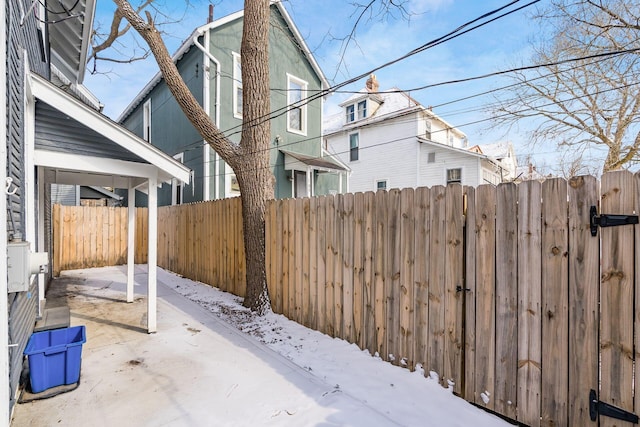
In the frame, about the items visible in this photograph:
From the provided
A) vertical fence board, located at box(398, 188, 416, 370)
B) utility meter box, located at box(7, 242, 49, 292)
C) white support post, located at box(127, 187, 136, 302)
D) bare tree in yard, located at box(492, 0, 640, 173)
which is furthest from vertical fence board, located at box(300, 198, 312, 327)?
bare tree in yard, located at box(492, 0, 640, 173)

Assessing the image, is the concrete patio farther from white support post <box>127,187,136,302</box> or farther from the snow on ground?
white support post <box>127,187,136,302</box>

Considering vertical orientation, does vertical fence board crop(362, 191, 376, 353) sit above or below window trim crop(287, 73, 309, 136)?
below

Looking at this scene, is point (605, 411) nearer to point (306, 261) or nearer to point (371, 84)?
point (306, 261)

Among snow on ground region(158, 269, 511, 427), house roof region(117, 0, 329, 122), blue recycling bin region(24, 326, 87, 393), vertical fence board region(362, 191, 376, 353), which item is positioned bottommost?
snow on ground region(158, 269, 511, 427)

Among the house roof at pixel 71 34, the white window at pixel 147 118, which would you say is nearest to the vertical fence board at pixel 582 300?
the house roof at pixel 71 34

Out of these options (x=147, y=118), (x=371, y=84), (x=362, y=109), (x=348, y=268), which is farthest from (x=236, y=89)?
(x=371, y=84)

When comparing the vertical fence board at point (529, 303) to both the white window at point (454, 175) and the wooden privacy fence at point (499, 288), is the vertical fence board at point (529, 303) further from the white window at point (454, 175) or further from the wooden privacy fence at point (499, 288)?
the white window at point (454, 175)

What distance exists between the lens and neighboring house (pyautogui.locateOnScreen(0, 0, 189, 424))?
6.88ft

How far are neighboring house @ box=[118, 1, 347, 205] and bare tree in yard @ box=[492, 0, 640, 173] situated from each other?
7019mm

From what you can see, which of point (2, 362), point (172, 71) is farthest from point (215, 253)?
point (2, 362)

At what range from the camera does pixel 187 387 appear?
307 centimetres

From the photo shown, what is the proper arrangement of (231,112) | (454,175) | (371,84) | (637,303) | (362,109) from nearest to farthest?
(637,303), (231,112), (454,175), (362,109), (371,84)

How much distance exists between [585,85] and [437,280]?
485 inches

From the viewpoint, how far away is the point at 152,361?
3625mm
